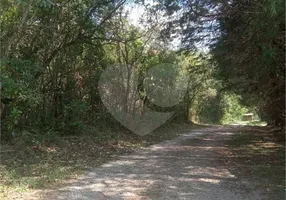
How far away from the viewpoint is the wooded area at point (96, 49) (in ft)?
29.9

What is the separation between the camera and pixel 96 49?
16.7 metres

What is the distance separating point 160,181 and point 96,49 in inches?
380

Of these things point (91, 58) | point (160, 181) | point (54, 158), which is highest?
point (91, 58)

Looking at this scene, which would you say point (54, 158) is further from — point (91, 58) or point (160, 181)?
point (91, 58)

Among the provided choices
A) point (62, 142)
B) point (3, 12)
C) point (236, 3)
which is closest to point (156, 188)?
point (236, 3)

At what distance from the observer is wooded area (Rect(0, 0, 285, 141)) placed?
9117 millimetres

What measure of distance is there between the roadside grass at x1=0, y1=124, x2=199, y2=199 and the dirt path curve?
527 mm

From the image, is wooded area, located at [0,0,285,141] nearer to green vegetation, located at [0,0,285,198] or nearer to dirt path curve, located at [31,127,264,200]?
green vegetation, located at [0,0,285,198]

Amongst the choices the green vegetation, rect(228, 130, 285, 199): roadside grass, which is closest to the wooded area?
the green vegetation

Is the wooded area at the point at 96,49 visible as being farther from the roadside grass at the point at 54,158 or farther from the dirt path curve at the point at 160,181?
the dirt path curve at the point at 160,181

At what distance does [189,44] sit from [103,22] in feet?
12.8

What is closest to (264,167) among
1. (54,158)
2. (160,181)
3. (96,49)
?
(160,181)

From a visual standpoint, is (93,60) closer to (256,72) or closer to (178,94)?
(256,72)

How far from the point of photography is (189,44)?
12.7 metres
